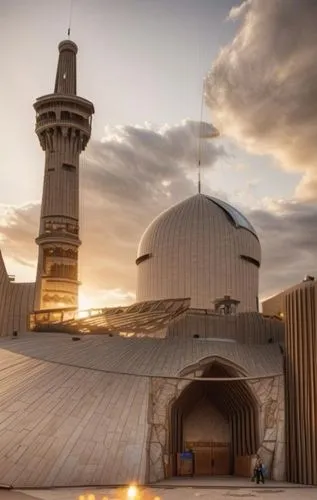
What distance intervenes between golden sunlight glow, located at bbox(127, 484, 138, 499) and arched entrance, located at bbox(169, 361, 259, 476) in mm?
5925

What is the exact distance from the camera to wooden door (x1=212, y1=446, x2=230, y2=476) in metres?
30.8

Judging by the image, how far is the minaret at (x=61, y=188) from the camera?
5897 centimetres

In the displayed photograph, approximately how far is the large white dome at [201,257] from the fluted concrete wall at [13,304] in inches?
408

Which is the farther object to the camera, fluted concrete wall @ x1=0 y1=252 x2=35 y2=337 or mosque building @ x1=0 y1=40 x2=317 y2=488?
fluted concrete wall @ x1=0 y1=252 x2=35 y2=337

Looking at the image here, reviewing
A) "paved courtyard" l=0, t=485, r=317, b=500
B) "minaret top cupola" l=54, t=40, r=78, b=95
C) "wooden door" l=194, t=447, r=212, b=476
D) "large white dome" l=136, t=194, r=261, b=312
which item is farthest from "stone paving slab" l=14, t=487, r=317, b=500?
→ "minaret top cupola" l=54, t=40, r=78, b=95

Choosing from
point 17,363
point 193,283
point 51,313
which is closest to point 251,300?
point 193,283

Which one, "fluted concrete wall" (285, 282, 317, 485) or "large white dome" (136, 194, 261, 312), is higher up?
"large white dome" (136, 194, 261, 312)

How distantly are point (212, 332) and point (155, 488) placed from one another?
552 inches

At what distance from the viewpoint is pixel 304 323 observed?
27422 mm

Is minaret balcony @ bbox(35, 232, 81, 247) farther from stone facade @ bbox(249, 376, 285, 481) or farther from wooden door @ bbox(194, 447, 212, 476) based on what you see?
stone facade @ bbox(249, 376, 285, 481)

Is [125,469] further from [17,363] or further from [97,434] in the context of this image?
[17,363]

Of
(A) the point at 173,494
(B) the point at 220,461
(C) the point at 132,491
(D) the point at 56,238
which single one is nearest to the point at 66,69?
(D) the point at 56,238

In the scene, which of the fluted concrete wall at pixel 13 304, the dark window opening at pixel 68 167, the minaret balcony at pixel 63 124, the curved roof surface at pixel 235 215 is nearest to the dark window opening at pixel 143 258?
the curved roof surface at pixel 235 215

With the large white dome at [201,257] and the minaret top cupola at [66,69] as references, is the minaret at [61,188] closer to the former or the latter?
the minaret top cupola at [66,69]
